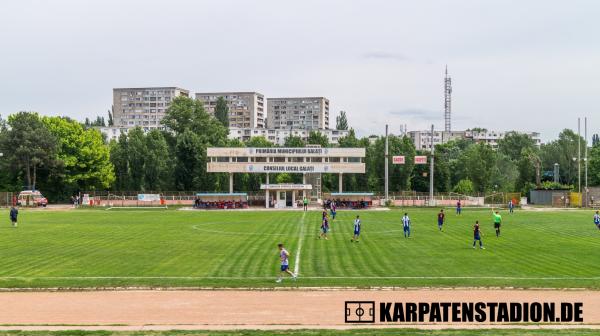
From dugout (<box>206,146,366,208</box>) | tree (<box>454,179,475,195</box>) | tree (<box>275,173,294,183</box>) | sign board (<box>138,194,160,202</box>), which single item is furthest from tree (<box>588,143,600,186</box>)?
sign board (<box>138,194,160,202</box>)

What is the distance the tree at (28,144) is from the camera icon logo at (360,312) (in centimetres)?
9447

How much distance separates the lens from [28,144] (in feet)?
349

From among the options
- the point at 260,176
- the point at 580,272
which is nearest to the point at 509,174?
the point at 260,176

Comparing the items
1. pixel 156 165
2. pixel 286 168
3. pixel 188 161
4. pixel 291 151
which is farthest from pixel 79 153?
pixel 291 151

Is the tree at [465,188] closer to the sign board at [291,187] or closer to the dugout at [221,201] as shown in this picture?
the sign board at [291,187]

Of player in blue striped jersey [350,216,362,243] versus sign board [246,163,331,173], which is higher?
sign board [246,163,331,173]

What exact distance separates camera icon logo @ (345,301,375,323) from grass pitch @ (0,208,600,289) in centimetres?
409

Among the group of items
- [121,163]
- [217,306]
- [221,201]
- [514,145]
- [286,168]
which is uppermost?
[514,145]

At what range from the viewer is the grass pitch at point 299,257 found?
27.7m

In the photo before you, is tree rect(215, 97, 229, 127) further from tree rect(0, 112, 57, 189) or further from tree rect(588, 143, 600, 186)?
tree rect(588, 143, 600, 186)

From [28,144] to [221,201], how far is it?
35122mm

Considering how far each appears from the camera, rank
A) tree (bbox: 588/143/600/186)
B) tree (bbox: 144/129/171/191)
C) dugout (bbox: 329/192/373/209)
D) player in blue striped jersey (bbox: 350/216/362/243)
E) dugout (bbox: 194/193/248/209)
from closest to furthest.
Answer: player in blue striped jersey (bbox: 350/216/362/243) < dugout (bbox: 194/193/248/209) < dugout (bbox: 329/192/373/209) < tree (bbox: 144/129/171/191) < tree (bbox: 588/143/600/186)

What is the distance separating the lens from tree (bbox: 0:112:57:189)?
106062 millimetres

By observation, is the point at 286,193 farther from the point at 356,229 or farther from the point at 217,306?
the point at 217,306
